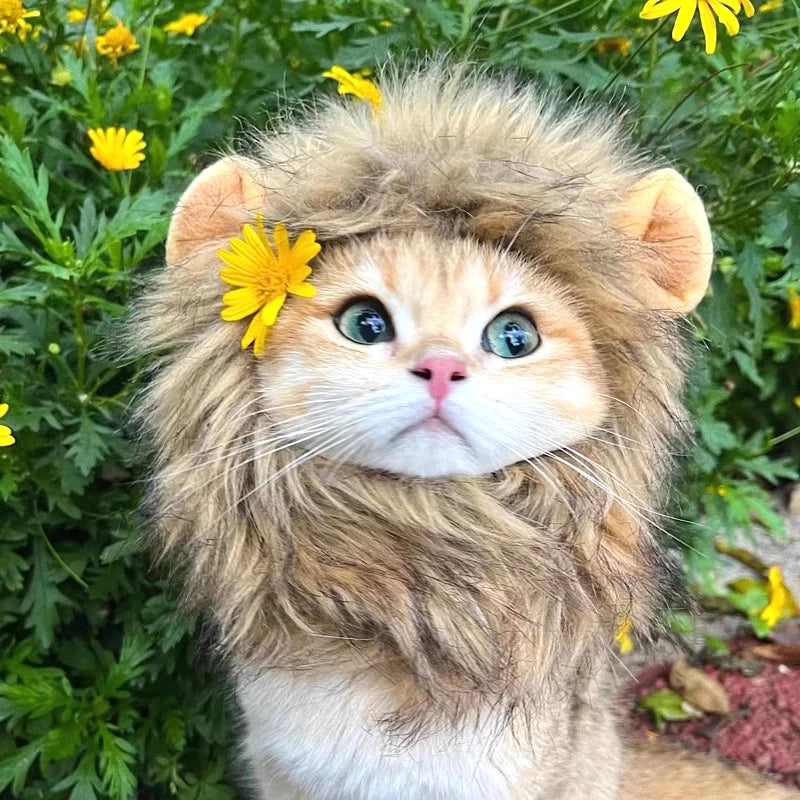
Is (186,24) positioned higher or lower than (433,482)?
higher

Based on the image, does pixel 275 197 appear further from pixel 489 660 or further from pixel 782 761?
pixel 782 761

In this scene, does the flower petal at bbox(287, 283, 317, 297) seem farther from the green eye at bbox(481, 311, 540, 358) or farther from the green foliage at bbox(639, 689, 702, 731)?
the green foliage at bbox(639, 689, 702, 731)

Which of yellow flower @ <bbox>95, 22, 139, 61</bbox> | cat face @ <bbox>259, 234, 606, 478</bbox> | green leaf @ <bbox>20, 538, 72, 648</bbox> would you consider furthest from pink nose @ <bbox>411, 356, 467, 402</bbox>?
yellow flower @ <bbox>95, 22, 139, 61</bbox>

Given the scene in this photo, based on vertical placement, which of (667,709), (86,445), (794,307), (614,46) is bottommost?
(667,709)

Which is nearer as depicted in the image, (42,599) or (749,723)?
(42,599)

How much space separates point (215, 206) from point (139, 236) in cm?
40

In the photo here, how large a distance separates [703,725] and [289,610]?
1.09m

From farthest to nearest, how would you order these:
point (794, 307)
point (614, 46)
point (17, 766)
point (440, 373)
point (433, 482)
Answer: point (794, 307)
point (614, 46)
point (17, 766)
point (433, 482)
point (440, 373)

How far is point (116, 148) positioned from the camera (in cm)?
100

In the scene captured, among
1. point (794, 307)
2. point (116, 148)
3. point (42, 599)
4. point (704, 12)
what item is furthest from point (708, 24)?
point (42, 599)

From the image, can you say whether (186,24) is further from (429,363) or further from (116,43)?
(429,363)

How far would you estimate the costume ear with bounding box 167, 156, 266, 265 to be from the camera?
73 centimetres

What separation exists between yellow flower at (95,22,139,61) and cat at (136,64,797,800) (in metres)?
0.50

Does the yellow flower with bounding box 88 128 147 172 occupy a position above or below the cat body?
above
